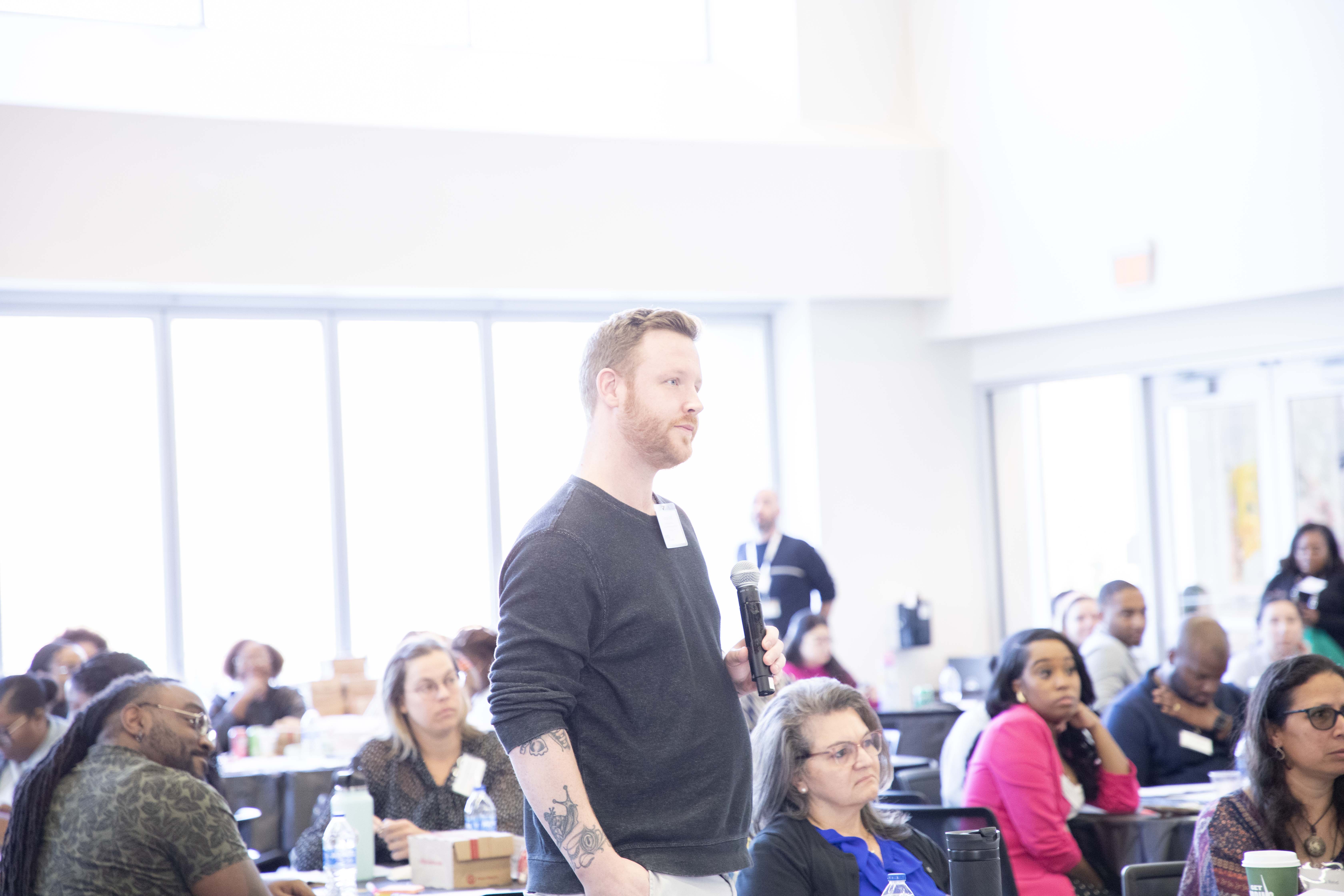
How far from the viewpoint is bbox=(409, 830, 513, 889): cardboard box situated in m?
3.44

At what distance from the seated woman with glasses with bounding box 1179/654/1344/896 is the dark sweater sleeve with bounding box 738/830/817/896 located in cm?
81

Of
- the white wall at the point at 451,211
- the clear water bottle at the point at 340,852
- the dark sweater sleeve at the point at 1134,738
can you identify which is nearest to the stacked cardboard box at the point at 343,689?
the white wall at the point at 451,211

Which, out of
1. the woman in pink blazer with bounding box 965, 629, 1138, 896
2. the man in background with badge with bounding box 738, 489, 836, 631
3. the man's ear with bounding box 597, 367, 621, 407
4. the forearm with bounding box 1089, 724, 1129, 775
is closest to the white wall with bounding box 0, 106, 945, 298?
the man in background with badge with bounding box 738, 489, 836, 631

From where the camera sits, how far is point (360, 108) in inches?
325

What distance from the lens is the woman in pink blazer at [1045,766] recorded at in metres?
3.91

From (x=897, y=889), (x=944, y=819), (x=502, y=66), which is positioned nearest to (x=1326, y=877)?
(x=897, y=889)

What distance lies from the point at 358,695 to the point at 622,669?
6280 millimetres

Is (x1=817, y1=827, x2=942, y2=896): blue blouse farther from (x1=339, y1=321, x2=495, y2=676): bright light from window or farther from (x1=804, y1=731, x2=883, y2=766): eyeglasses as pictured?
(x1=339, y1=321, x2=495, y2=676): bright light from window

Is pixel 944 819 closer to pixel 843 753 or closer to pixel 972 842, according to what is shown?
pixel 843 753

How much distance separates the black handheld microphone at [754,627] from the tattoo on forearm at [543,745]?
1.03 ft

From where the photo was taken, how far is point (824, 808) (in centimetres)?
309

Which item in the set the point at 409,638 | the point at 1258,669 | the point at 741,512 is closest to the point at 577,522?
the point at 409,638

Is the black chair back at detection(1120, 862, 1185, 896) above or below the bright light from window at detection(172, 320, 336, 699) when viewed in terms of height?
below

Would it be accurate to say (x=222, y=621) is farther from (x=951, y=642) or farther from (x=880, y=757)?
(x=880, y=757)
